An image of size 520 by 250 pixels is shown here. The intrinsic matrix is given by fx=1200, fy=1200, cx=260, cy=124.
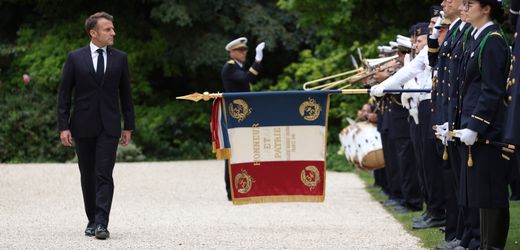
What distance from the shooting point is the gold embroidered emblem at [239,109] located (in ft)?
33.4

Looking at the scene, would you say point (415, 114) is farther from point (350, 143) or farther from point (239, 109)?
point (350, 143)

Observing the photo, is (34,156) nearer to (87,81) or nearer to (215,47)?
(215,47)

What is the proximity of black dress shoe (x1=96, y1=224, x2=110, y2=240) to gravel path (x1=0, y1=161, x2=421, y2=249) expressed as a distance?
6 cm

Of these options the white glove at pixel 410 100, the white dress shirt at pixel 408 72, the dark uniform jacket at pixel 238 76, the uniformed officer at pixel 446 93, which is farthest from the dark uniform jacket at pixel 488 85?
the dark uniform jacket at pixel 238 76

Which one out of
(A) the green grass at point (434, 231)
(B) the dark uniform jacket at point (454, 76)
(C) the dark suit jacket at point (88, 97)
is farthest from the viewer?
(C) the dark suit jacket at point (88, 97)

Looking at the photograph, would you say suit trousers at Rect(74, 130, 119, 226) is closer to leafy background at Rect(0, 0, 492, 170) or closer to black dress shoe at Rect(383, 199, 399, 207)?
black dress shoe at Rect(383, 199, 399, 207)

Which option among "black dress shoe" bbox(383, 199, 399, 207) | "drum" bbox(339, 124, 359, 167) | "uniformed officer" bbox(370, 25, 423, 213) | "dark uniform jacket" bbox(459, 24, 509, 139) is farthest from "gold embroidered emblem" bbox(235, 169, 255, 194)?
"drum" bbox(339, 124, 359, 167)

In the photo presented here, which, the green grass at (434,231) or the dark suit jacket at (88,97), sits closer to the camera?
the green grass at (434,231)

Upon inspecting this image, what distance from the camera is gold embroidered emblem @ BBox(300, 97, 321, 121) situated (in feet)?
33.5

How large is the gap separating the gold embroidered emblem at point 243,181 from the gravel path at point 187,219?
1.32 feet

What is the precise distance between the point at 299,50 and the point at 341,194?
1241 centimetres

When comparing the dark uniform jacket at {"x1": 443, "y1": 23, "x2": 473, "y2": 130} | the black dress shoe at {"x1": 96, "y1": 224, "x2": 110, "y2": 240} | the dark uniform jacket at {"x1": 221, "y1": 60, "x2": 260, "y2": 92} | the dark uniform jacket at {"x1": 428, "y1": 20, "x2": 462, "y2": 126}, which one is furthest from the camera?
the dark uniform jacket at {"x1": 221, "y1": 60, "x2": 260, "y2": 92}

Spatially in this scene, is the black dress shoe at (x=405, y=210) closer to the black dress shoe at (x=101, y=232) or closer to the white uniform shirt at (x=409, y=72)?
the white uniform shirt at (x=409, y=72)

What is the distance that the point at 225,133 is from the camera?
404 inches
